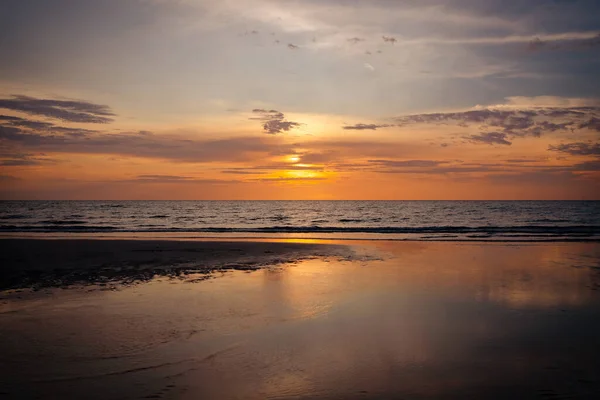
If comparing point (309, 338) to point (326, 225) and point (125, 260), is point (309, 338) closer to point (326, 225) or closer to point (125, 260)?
point (125, 260)

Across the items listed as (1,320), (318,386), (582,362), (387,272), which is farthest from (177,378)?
(387,272)

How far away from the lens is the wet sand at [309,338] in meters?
6.75

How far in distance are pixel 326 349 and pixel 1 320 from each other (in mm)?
7753

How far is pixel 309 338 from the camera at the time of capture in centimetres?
898

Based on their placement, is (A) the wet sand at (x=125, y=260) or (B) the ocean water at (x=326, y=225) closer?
(A) the wet sand at (x=125, y=260)

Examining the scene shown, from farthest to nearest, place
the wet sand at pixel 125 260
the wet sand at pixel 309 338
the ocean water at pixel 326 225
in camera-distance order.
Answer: the ocean water at pixel 326 225, the wet sand at pixel 125 260, the wet sand at pixel 309 338

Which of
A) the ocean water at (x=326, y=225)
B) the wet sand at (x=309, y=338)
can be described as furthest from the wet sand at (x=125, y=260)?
the ocean water at (x=326, y=225)

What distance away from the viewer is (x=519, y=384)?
22.3 ft

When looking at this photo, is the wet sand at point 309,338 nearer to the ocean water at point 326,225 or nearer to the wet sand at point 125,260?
the wet sand at point 125,260

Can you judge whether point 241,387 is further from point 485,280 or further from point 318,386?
point 485,280

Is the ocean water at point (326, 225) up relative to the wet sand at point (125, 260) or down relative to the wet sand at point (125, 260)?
up

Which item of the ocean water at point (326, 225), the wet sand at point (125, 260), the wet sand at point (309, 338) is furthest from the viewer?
the ocean water at point (326, 225)

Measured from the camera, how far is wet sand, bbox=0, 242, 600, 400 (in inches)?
266

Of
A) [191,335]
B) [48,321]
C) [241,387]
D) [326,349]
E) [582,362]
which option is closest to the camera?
[241,387]
